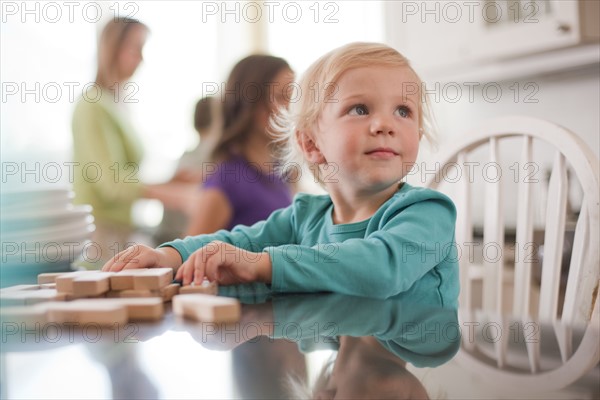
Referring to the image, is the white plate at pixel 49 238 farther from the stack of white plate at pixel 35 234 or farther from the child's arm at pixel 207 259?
the child's arm at pixel 207 259

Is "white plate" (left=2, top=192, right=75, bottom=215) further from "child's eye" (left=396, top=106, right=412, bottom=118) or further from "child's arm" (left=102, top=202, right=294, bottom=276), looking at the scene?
"child's eye" (left=396, top=106, right=412, bottom=118)

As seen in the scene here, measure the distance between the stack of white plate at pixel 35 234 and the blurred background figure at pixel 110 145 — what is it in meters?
1.30

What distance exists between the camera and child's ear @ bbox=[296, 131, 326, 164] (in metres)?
1.22

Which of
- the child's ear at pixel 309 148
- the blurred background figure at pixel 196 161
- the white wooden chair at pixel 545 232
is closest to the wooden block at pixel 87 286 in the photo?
the white wooden chair at pixel 545 232

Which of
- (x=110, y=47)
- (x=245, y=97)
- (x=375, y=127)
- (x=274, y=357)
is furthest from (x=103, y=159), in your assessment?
(x=274, y=357)

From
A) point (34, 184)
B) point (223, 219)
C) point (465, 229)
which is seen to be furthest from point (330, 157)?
point (34, 184)

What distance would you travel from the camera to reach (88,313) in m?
0.61

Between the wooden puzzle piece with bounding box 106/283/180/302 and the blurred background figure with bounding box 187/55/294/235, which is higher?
the blurred background figure with bounding box 187/55/294/235

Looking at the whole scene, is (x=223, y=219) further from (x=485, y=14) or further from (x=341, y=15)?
(x=341, y=15)

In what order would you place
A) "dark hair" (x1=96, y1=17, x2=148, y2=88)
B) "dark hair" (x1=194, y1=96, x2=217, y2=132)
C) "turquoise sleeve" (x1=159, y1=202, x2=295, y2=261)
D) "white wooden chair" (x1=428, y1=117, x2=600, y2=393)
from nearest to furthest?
"white wooden chair" (x1=428, y1=117, x2=600, y2=393), "turquoise sleeve" (x1=159, y1=202, x2=295, y2=261), "dark hair" (x1=96, y1=17, x2=148, y2=88), "dark hair" (x1=194, y1=96, x2=217, y2=132)

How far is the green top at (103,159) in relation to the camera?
263 cm

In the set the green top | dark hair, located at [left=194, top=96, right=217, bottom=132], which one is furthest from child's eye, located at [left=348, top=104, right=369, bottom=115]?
dark hair, located at [left=194, top=96, right=217, bottom=132]

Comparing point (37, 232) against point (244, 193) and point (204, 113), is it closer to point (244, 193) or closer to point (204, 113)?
point (244, 193)

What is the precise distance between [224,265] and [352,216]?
0.37 metres
